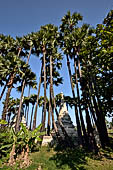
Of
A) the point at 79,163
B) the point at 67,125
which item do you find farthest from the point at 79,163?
the point at 67,125

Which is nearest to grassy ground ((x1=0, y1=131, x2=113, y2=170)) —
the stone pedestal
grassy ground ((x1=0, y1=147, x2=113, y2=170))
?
grassy ground ((x1=0, y1=147, x2=113, y2=170))

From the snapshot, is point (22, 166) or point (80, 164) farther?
point (80, 164)

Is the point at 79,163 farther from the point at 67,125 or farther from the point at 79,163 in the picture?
the point at 67,125

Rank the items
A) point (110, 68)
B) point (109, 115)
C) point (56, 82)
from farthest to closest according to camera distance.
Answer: point (56, 82)
point (109, 115)
point (110, 68)

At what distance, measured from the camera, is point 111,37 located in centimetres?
407

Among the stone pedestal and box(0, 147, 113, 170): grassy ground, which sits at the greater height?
the stone pedestal

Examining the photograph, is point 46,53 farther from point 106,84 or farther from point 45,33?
point 106,84

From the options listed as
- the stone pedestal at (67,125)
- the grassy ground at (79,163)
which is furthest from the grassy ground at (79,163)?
the stone pedestal at (67,125)

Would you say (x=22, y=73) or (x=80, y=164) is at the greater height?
(x=22, y=73)

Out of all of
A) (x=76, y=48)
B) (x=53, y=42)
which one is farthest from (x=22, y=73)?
(x=76, y=48)

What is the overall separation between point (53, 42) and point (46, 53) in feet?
7.74

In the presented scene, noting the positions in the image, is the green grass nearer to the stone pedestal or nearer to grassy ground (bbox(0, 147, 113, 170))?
grassy ground (bbox(0, 147, 113, 170))

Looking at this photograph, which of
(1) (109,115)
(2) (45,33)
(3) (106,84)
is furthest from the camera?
(2) (45,33)

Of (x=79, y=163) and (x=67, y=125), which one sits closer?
(x=79, y=163)
